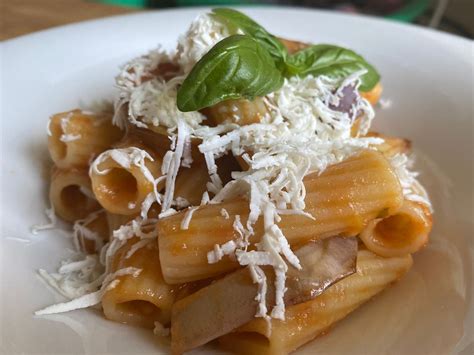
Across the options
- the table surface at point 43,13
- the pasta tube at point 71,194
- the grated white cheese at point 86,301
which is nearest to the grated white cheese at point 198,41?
the pasta tube at point 71,194

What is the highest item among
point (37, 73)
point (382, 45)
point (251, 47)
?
point (251, 47)

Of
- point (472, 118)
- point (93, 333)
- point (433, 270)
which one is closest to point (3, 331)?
point (93, 333)

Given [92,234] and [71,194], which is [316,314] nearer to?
[92,234]

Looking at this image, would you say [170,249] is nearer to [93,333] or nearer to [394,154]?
[93,333]

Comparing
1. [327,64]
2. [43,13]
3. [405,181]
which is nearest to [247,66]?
[327,64]

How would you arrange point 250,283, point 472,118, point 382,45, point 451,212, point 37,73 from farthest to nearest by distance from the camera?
point 382,45 → point 37,73 → point 472,118 → point 451,212 → point 250,283

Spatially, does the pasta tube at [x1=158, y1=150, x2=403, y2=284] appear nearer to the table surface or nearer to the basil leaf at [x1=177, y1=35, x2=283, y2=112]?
the basil leaf at [x1=177, y1=35, x2=283, y2=112]

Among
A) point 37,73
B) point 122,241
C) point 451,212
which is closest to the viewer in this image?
point 122,241
